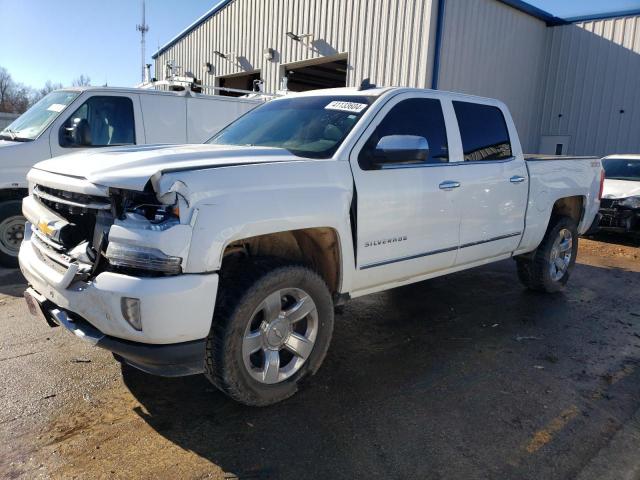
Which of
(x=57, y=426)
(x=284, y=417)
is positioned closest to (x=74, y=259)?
(x=57, y=426)

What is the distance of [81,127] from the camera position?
20.7 ft

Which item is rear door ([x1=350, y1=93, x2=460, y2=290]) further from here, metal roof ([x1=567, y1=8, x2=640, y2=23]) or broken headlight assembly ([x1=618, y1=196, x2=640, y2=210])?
metal roof ([x1=567, y1=8, x2=640, y2=23])

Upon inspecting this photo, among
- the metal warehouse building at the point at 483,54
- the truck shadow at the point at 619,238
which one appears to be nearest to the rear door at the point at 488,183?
the truck shadow at the point at 619,238

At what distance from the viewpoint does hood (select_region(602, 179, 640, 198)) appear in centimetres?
943

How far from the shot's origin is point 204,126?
26.3ft

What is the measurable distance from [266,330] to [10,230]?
4836mm

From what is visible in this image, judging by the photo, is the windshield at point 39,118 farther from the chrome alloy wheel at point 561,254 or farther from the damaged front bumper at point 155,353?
the chrome alloy wheel at point 561,254

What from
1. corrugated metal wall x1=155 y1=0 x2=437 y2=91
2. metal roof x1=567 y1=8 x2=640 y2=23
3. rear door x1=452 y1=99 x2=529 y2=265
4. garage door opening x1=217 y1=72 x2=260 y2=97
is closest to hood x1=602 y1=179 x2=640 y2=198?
corrugated metal wall x1=155 y1=0 x2=437 y2=91

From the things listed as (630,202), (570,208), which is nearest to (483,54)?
(630,202)

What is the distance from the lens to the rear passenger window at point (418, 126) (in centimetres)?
383

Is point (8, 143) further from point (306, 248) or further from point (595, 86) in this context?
point (595, 86)

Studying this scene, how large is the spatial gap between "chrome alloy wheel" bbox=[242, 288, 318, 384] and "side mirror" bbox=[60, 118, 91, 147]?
4388 millimetres

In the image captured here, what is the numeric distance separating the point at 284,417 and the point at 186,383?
32.4 inches

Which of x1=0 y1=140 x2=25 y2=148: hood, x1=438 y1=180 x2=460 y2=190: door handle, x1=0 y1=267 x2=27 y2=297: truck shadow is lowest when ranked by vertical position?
x1=0 y1=267 x2=27 y2=297: truck shadow
